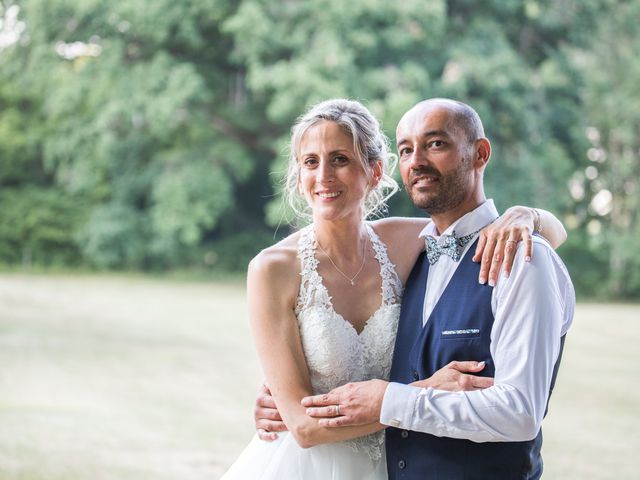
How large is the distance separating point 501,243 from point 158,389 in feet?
20.0

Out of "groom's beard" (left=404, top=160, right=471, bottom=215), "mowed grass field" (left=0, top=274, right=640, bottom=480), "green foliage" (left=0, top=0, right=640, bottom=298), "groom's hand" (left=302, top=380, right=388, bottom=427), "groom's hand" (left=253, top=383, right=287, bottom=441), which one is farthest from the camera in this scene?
"green foliage" (left=0, top=0, right=640, bottom=298)

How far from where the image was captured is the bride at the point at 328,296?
6.23 ft

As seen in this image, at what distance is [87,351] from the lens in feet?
28.6

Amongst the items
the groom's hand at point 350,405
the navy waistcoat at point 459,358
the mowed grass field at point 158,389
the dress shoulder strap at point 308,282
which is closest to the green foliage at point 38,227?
the mowed grass field at point 158,389

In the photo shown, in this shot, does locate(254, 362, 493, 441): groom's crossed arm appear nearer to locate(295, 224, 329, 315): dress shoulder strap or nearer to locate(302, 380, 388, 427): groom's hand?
locate(302, 380, 388, 427): groom's hand

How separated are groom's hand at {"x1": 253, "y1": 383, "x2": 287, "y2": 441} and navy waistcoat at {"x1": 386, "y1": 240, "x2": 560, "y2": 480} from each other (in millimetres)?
339

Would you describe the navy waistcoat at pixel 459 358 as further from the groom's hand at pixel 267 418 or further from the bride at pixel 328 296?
the groom's hand at pixel 267 418

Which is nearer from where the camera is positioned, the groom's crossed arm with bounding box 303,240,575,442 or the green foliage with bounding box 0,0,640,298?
the groom's crossed arm with bounding box 303,240,575,442

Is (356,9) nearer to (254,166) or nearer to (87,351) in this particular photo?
(254,166)

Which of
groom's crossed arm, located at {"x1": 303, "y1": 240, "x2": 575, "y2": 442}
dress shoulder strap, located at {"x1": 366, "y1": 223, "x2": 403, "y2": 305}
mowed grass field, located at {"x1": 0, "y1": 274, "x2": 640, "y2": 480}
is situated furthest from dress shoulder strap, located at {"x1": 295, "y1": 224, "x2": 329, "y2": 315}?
mowed grass field, located at {"x1": 0, "y1": 274, "x2": 640, "y2": 480}

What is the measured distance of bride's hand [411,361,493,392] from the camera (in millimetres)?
1605

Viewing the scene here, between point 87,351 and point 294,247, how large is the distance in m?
7.16

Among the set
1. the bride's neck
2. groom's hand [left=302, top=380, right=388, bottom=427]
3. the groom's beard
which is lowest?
groom's hand [left=302, top=380, right=388, bottom=427]

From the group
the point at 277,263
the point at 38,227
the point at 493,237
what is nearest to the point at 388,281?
the point at 277,263
